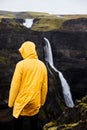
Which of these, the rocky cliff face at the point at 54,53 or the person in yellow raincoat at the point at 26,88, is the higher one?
the person in yellow raincoat at the point at 26,88

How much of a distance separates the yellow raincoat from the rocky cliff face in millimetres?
18079

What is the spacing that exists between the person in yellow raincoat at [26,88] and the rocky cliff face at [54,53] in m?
18.1

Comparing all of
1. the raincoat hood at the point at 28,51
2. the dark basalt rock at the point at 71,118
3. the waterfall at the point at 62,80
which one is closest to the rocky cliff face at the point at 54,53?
the waterfall at the point at 62,80

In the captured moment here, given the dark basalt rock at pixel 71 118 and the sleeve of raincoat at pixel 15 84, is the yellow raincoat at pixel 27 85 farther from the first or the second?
the dark basalt rock at pixel 71 118

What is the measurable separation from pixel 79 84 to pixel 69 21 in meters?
17.7

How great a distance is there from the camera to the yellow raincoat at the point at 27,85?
9141 mm

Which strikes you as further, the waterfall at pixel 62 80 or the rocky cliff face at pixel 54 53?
the waterfall at pixel 62 80

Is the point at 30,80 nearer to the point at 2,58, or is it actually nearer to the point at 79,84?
the point at 2,58

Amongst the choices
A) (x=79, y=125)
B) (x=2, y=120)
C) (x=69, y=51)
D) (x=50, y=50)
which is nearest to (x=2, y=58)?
(x=2, y=120)

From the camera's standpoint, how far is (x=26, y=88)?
9258mm

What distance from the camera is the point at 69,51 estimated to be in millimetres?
46656

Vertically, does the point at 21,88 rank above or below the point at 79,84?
above

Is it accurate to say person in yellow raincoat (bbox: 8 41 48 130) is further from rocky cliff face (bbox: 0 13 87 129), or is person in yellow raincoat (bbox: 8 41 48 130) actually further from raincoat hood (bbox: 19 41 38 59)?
rocky cliff face (bbox: 0 13 87 129)

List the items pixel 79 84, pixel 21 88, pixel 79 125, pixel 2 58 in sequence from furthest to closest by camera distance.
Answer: pixel 79 84, pixel 2 58, pixel 79 125, pixel 21 88
